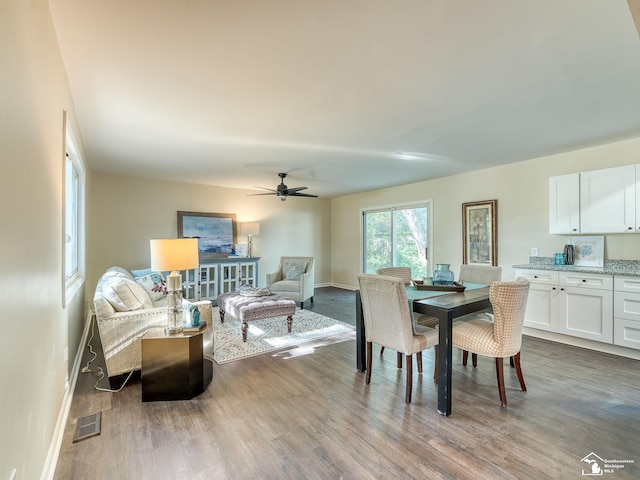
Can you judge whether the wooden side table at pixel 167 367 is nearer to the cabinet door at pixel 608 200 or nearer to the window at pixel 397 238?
the cabinet door at pixel 608 200

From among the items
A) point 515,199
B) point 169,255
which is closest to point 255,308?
point 169,255

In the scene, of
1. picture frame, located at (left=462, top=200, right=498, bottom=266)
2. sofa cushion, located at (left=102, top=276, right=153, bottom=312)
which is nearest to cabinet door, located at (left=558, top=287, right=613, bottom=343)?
picture frame, located at (left=462, top=200, right=498, bottom=266)

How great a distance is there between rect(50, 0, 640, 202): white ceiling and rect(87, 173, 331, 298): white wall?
1638 millimetres

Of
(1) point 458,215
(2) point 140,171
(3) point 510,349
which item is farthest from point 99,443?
(1) point 458,215

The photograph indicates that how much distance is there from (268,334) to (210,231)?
114 inches

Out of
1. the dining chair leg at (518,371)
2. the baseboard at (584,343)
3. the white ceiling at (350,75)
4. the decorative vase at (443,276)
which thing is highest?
the white ceiling at (350,75)

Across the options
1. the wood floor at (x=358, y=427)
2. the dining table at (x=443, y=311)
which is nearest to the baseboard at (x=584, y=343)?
the wood floor at (x=358, y=427)

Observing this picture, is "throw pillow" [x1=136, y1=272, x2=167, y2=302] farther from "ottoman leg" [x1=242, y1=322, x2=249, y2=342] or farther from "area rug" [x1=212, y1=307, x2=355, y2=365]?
"ottoman leg" [x1=242, y1=322, x2=249, y2=342]

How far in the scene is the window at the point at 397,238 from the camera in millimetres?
5805

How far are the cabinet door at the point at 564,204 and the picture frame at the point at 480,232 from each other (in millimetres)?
777

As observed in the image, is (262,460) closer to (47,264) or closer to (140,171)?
(47,264)

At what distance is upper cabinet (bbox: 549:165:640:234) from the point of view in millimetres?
3258

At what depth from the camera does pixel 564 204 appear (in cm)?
376

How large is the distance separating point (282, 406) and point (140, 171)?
4.37 metres
